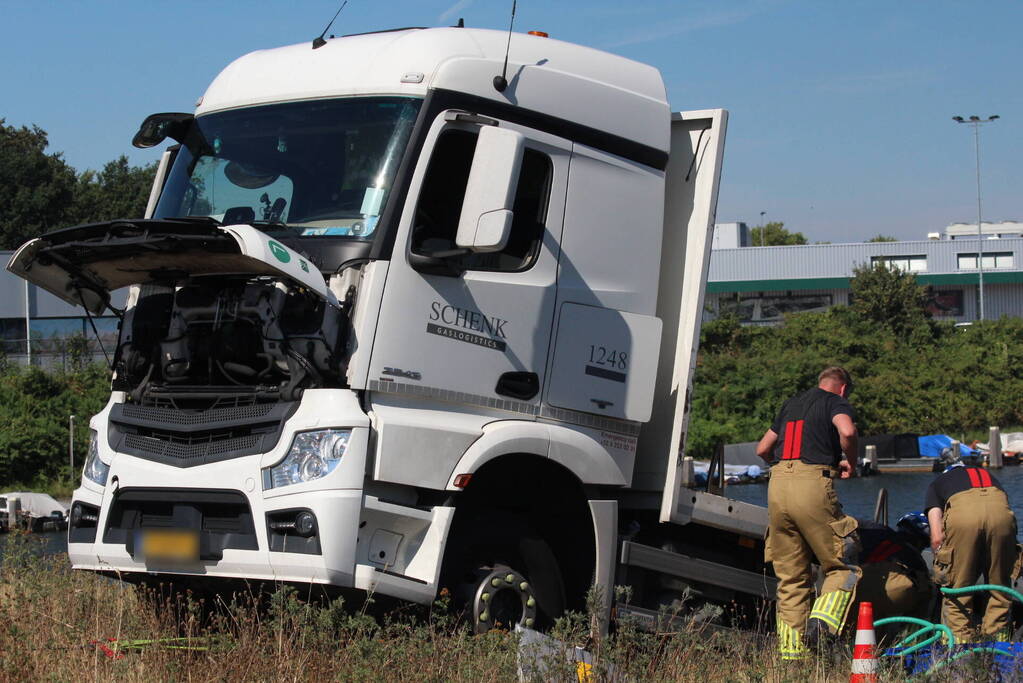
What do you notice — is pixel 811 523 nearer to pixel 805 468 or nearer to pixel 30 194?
pixel 805 468

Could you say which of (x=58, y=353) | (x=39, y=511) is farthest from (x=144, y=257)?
(x=58, y=353)

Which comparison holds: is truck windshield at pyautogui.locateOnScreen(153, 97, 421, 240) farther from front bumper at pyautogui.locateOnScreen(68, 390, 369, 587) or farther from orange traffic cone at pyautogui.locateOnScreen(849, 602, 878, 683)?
orange traffic cone at pyautogui.locateOnScreen(849, 602, 878, 683)

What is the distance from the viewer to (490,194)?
6023 mm

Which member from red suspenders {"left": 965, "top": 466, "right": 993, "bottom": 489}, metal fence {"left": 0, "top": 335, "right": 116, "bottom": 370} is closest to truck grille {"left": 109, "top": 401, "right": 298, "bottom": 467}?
red suspenders {"left": 965, "top": 466, "right": 993, "bottom": 489}

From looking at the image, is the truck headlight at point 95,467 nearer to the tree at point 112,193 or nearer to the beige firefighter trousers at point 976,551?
the beige firefighter trousers at point 976,551

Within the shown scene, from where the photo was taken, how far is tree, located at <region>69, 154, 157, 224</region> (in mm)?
59412

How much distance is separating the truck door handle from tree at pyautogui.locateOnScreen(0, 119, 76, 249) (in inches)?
2101

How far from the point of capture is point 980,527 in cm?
781

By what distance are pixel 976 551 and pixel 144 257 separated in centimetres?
533

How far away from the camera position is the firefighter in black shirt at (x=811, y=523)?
719 cm

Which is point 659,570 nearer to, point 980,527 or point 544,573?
point 544,573

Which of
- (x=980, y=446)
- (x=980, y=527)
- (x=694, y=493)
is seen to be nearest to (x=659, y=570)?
(x=694, y=493)

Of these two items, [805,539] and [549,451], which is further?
[805,539]

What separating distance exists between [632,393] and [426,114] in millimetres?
1965
